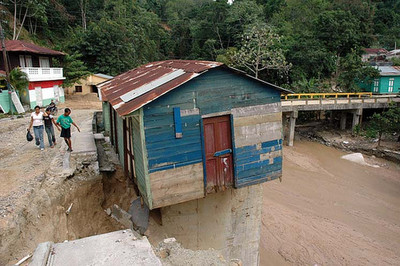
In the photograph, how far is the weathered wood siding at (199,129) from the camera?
21.4ft

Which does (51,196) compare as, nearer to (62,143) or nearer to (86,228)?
(86,228)

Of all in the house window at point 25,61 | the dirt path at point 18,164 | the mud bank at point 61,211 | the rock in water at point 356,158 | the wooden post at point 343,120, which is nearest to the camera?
the mud bank at point 61,211

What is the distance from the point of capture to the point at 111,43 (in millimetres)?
36375

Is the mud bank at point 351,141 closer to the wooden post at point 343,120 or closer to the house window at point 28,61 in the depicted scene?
the wooden post at point 343,120

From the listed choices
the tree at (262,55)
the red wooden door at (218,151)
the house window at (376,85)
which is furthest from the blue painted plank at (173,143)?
the house window at (376,85)

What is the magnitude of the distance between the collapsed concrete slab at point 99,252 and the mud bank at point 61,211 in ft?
3.59

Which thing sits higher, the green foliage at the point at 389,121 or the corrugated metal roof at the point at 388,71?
the corrugated metal roof at the point at 388,71

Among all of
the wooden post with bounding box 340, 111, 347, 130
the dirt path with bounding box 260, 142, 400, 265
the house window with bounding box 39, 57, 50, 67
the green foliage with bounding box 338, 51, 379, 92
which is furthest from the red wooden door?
the green foliage with bounding box 338, 51, 379, 92

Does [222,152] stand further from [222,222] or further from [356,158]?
[356,158]

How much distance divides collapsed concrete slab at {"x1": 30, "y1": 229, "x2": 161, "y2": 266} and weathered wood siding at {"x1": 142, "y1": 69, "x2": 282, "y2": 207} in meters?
1.76

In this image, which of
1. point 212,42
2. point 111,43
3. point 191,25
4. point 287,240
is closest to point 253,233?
point 287,240

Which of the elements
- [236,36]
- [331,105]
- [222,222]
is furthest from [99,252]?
[236,36]

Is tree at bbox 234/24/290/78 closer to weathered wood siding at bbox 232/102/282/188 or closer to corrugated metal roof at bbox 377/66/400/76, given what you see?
corrugated metal roof at bbox 377/66/400/76

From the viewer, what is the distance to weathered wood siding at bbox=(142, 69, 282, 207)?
652 cm
